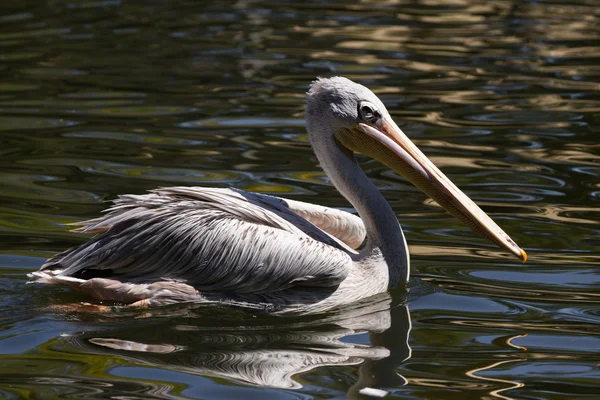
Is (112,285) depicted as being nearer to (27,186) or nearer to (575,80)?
(27,186)

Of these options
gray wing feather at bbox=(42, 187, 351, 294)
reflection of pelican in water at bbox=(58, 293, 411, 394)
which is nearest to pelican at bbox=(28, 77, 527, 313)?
gray wing feather at bbox=(42, 187, 351, 294)

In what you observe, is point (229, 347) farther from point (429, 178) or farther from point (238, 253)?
point (429, 178)

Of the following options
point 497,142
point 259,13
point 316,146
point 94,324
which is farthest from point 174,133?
point 259,13

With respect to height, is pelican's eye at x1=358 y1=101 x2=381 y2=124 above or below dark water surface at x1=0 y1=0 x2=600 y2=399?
above

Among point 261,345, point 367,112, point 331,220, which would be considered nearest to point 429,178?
point 367,112

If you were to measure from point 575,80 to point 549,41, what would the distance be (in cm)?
166

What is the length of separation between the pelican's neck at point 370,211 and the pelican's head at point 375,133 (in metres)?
0.09

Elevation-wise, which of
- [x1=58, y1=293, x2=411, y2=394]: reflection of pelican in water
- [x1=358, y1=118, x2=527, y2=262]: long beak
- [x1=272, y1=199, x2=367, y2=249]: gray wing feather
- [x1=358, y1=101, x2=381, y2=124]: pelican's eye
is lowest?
[x1=58, y1=293, x2=411, y2=394]: reflection of pelican in water

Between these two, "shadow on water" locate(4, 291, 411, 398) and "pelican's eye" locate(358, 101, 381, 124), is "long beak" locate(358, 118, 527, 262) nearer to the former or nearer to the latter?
"pelican's eye" locate(358, 101, 381, 124)

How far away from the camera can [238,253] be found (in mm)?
4664

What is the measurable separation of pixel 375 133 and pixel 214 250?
0.93m

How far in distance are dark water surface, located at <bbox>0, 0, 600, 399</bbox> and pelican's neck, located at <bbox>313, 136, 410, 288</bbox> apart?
17cm

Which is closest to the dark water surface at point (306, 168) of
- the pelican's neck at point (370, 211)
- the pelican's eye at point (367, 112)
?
the pelican's neck at point (370, 211)

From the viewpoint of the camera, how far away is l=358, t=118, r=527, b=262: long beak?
4980mm
